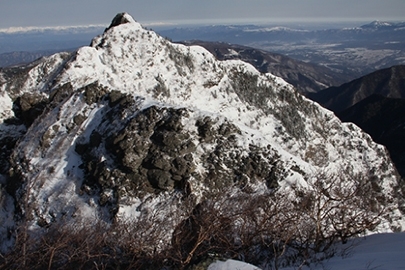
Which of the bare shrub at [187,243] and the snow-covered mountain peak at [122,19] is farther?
the snow-covered mountain peak at [122,19]

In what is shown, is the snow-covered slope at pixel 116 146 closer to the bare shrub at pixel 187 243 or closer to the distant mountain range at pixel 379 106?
the bare shrub at pixel 187 243

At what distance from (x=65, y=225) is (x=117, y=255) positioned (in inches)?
178

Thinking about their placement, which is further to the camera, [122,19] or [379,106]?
[379,106]

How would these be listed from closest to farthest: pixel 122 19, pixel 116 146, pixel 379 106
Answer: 1. pixel 116 146
2. pixel 122 19
3. pixel 379 106

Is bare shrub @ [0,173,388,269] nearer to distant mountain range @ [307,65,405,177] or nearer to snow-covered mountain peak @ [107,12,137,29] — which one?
snow-covered mountain peak @ [107,12,137,29]

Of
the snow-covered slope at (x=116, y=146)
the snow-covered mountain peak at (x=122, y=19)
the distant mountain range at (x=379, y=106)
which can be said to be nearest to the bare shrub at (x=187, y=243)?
the snow-covered slope at (x=116, y=146)

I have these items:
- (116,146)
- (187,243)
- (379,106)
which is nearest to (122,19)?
(116,146)

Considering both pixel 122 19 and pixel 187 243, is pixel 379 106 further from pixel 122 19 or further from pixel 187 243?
pixel 187 243

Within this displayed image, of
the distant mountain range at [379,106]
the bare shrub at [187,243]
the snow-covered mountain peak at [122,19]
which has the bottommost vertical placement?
the distant mountain range at [379,106]

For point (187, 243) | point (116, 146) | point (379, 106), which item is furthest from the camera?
point (379, 106)

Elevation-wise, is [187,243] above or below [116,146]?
below

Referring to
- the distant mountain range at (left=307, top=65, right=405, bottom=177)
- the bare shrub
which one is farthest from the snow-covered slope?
the distant mountain range at (left=307, top=65, right=405, bottom=177)

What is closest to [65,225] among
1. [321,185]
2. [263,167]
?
[263,167]

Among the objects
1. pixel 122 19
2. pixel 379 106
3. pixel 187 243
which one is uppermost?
pixel 122 19
